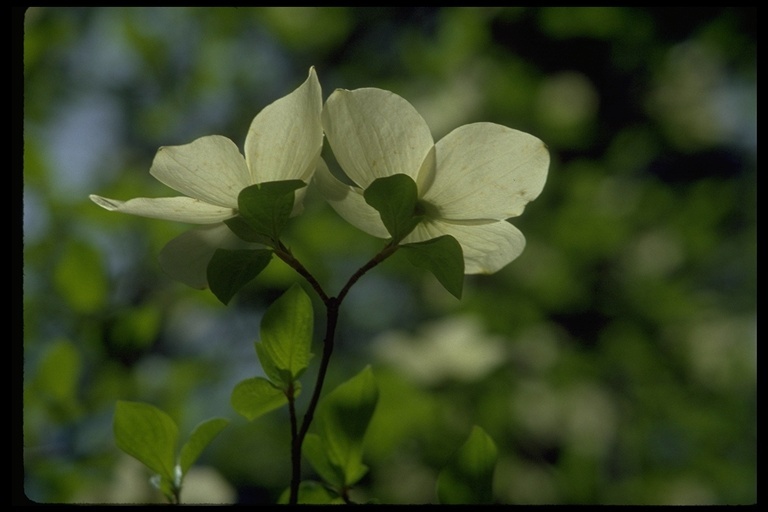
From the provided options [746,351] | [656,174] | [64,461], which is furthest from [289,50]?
[746,351]

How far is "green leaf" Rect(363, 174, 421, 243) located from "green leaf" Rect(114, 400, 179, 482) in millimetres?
178

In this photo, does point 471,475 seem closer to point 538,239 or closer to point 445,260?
point 445,260

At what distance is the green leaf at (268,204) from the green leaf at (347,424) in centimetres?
12

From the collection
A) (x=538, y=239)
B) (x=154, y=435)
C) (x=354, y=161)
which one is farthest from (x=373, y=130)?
(x=538, y=239)

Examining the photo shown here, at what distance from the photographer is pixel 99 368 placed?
2.73ft

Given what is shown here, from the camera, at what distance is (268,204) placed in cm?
36

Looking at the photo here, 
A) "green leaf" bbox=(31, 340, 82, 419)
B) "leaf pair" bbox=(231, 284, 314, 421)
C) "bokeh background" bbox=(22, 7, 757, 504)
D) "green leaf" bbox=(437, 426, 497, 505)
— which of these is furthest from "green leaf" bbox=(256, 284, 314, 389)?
"bokeh background" bbox=(22, 7, 757, 504)

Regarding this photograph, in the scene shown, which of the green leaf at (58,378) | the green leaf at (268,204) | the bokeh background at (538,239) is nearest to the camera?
the green leaf at (268,204)

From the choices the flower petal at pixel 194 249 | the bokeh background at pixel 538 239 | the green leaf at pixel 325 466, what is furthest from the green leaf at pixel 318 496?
the bokeh background at pixel 538 239

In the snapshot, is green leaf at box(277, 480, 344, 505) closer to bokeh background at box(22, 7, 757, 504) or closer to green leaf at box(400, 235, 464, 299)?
green leaf at box(400, 235, 464, 299)

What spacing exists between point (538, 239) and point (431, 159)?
1235 millimetres

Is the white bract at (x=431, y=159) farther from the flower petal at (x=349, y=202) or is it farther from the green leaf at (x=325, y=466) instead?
the green leaf at (x=325, y=466)

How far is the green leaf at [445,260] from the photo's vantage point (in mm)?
358

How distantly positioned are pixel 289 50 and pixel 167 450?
1.38 m
